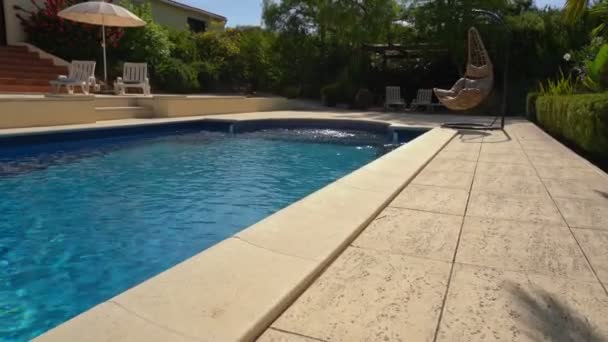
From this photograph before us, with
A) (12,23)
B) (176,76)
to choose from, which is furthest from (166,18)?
(12,23)

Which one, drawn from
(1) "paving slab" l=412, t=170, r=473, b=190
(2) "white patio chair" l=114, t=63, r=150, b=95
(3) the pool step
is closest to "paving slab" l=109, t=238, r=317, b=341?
(1) "paving slab" l=412, t=170, r=473, b=190

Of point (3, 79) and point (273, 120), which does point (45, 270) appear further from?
point (3, 79)

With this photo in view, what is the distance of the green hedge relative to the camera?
4.98m

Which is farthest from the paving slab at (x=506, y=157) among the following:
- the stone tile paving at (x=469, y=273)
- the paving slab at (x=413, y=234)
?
the paving slab at (x=413, y=234)

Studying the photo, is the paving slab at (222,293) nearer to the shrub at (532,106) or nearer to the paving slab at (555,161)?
the paving slab at (555,161)

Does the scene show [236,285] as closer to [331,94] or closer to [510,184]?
[510,184]

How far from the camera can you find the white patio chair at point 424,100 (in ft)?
47.8

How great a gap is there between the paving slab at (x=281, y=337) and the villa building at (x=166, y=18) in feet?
49.0

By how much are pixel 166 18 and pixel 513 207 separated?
2082cm

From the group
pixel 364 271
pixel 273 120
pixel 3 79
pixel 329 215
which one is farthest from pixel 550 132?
pixel 3 79

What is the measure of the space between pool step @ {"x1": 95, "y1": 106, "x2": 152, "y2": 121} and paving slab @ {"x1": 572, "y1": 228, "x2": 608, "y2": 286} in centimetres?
966

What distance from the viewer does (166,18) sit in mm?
20531

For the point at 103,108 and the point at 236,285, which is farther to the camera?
the point at 103,108

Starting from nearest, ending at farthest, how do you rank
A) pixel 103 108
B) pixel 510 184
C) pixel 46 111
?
pixel 510 184, pixel 46 111, pixel 103 108
